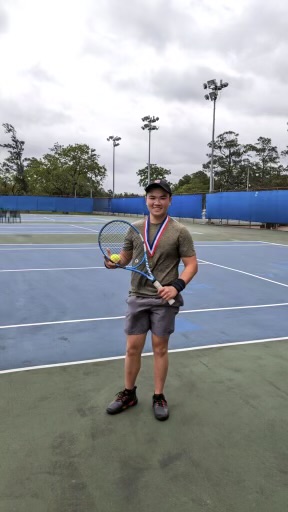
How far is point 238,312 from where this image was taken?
234 inches

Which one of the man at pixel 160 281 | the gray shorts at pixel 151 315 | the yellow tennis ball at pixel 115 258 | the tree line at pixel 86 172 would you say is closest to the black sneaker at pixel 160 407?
the man at pixel 160 281

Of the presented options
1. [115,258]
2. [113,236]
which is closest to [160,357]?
[115,258]

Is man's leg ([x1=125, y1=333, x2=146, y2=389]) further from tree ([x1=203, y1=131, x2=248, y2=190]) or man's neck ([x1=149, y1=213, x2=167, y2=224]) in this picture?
tree ([x1=203, y1=131, x2=248, y2=190])

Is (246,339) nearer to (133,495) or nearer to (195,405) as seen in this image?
(195,405)

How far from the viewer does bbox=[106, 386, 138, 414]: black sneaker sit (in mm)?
3031

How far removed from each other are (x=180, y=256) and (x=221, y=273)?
21.6 ft

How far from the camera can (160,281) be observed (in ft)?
9.64

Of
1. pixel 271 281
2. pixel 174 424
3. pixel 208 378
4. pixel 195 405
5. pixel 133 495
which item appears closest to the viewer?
pixel 133 495

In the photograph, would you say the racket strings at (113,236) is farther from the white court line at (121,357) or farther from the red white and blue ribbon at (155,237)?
the white court line at (121,357)

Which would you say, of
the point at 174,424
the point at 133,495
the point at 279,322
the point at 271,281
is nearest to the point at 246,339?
the point at 279,322

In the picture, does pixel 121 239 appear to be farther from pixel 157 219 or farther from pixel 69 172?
pixel 69 172

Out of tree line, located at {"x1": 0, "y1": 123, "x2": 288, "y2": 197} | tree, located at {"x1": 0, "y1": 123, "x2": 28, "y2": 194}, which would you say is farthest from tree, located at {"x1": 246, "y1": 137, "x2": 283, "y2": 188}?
tree, located at {"x1": 0, "y1": 123, "x2": 28, "y2": 194}

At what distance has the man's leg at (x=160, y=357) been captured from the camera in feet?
9.73

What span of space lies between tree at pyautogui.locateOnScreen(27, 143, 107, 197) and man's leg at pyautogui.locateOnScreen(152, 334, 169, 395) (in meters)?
54.5
